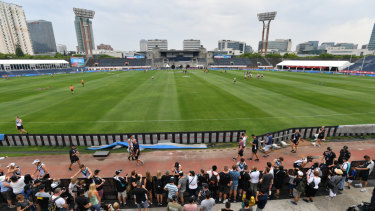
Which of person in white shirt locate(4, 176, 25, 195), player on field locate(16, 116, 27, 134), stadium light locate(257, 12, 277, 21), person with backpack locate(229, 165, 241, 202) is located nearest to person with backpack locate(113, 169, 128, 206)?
person in white shirt locate(4, 176, 25, 195)

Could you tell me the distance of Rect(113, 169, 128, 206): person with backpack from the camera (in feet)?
23.4

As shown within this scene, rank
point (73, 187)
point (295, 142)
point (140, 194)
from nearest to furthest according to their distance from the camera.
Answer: point (140, 194), point (73, 187), point (295, 142)

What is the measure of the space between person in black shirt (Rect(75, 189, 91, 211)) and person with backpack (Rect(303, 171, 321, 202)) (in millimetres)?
8620

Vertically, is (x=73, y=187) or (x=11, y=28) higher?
(x=11, y=28)

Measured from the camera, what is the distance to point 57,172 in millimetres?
10555

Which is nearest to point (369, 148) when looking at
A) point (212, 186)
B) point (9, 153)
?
point (212, 186)

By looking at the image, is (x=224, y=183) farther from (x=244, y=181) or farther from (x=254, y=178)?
(x=254, y=178)

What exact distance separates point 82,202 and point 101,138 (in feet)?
28.0

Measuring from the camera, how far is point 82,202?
5.91m

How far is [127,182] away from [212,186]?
364 cm

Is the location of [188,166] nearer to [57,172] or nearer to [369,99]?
[57,172]

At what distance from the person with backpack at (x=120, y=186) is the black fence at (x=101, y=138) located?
635cm

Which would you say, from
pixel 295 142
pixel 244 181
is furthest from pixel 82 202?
pixel 295 142

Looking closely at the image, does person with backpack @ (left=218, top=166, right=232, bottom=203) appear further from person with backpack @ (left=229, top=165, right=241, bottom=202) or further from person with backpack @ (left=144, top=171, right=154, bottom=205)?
person with backpack @ (left=144, top=171, right=154, bottom=205)
